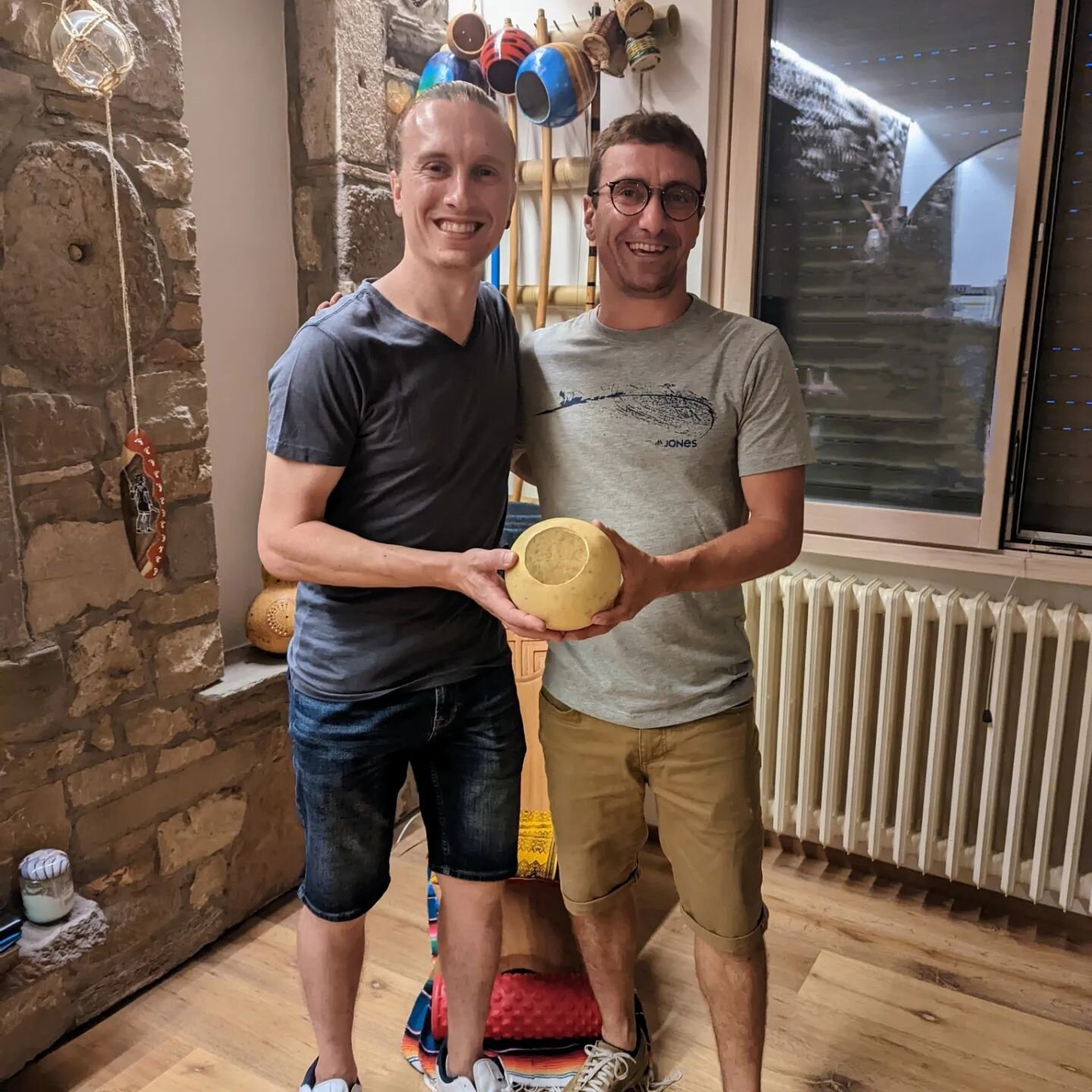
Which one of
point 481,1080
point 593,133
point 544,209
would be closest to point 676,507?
point 481,1080

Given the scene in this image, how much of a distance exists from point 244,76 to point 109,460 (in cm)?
108

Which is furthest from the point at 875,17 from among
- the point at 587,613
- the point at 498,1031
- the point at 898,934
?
the point at 498,1031

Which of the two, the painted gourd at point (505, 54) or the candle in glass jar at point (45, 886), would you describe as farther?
the painted gourd at point (505, 54)

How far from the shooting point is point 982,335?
2.19 meters

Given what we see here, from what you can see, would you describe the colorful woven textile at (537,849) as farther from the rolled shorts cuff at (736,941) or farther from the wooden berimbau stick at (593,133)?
the wooden berimbau stick at (593,133)

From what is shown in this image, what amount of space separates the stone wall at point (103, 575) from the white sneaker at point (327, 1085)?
0.52m

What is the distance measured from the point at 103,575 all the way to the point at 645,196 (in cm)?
127

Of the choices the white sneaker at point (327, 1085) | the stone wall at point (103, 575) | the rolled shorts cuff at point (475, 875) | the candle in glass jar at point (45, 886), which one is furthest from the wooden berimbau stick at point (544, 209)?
the white sneaker at point (327, 1085)

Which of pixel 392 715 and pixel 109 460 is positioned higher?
pixel 109 460

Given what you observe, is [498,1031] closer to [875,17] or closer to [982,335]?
[982,335]

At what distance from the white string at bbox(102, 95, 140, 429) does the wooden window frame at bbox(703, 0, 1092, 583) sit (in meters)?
1.39

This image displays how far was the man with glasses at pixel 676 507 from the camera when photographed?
142 cm

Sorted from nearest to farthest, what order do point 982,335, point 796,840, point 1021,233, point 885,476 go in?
1. point 1021,233
2. point 982,335
3. point 885,476
4. point 796,840

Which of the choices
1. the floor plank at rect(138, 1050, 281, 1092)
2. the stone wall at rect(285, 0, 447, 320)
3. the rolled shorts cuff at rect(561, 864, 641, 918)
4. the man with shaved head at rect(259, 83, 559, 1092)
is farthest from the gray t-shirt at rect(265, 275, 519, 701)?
the stone wall at rect(285, 0, 447, 320)
